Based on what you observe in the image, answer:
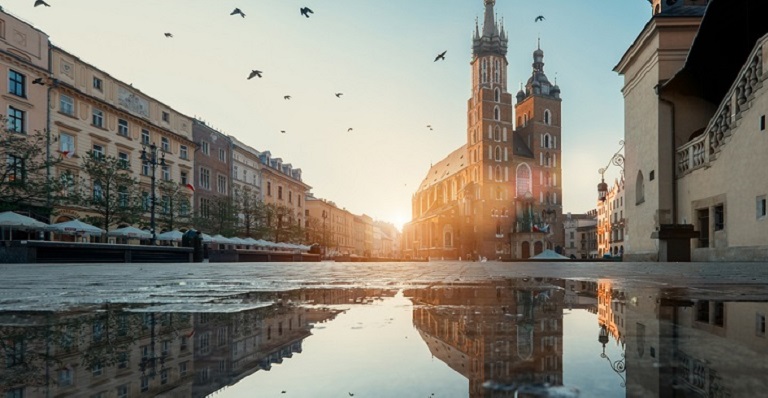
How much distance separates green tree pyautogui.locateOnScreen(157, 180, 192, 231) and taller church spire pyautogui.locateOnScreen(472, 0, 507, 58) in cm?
6104

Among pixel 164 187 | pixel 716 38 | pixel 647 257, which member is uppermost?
pixel 716 38

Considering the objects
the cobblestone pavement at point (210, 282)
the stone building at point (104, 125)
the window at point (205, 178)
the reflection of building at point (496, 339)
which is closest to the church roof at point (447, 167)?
the window at point (205, 178)

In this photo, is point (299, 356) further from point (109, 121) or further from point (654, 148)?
point (109, 121)

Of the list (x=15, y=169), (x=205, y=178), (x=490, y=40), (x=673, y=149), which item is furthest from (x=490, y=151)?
(x=15, y=169)

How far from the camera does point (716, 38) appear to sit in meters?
15.8

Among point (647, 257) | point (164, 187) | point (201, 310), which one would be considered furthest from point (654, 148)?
point (164, 187)

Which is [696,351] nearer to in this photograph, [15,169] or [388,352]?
[388,352]

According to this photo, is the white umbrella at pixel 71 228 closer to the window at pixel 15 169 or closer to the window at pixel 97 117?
the window at pixel 15 169

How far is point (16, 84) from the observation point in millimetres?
25688

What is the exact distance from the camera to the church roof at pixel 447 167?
8963cm

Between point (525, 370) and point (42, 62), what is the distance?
3383 centimetres

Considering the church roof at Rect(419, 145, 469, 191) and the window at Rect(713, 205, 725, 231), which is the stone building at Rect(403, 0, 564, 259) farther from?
the window at Rect(713, 205, 725, 231)

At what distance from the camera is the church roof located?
89631 millimetres

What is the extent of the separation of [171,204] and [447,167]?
71.7 m
